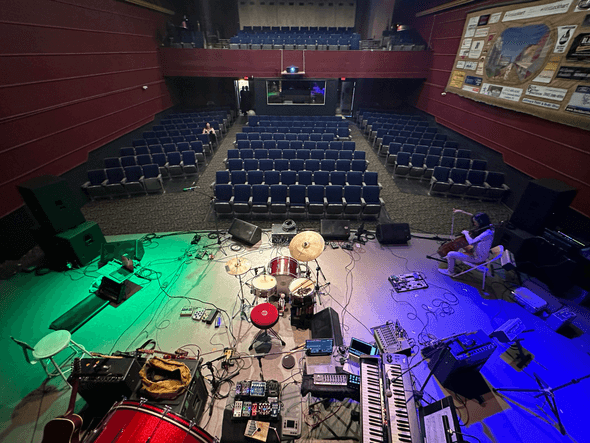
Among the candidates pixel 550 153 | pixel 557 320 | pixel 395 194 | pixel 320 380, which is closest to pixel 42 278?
pixel 320 380

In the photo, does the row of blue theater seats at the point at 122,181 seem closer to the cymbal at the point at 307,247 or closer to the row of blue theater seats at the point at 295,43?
the cymbal at the point at 307,247

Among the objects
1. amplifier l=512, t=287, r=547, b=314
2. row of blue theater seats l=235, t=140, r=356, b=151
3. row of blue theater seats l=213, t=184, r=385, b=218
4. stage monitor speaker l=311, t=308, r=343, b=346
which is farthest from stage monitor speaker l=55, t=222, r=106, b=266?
amplifier l=512, t=287, r=547, b=314

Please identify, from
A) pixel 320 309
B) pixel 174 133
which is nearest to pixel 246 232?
pixel 320 309

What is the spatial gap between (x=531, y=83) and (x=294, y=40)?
13.4 meters

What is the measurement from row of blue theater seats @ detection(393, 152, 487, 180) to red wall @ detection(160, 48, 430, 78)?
7730mm

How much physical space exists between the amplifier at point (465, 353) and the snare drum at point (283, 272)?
7.57 feet

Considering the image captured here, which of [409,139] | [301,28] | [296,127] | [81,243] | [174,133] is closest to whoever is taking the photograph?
[81,243]

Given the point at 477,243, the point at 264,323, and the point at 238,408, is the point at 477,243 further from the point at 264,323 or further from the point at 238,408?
the point at 238,408

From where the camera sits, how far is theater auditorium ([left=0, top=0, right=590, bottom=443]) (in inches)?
122

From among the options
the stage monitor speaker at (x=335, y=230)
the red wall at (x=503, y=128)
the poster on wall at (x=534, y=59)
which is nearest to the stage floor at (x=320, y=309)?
the stage monitor speaker at (x=335, y=230)

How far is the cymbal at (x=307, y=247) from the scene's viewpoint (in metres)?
4.02

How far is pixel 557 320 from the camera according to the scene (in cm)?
437

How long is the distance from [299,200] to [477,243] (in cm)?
394

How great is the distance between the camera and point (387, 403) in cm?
274
